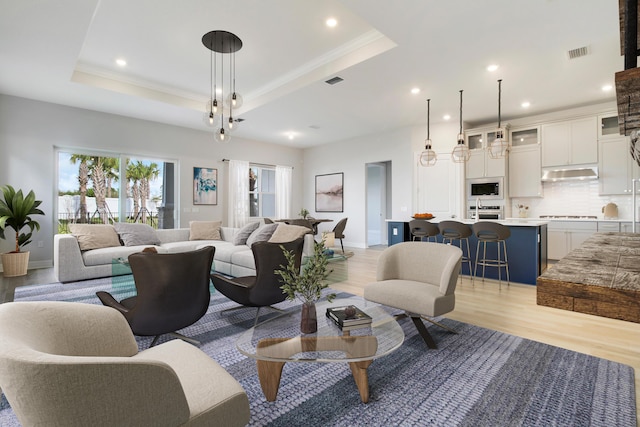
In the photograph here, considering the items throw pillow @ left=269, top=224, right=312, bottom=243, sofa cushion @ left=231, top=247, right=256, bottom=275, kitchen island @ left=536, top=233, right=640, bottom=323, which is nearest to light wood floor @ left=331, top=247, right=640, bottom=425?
throw pillow @ left=269, top=224, right=312, bottom=243

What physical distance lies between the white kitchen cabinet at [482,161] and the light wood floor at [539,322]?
2.89 metres

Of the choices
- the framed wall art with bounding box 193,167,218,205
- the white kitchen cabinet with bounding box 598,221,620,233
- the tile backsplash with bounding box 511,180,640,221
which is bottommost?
the white kitchen cabinet with bounding box 598,221,620,233

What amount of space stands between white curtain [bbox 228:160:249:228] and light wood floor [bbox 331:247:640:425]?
452 centimetres

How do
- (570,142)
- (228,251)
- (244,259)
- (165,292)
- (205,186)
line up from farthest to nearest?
(205,186), (570,142), (228,251), (244,259), (165,292)

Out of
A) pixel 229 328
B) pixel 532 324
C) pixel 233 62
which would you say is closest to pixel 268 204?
pixel 233 62

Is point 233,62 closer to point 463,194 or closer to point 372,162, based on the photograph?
point 372,162

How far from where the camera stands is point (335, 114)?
636 centimetres

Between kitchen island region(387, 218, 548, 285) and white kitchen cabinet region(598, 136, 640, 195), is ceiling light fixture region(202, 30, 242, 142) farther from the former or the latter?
white kitchen cabinet region(598, 136, 640, 195)

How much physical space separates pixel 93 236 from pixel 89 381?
473 centimetres

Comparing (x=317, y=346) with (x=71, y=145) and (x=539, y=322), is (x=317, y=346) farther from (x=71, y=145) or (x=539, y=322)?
(x=71, y=145)

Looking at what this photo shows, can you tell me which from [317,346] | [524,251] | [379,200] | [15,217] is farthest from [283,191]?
[317,346]

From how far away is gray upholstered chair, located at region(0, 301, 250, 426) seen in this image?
2.58ft

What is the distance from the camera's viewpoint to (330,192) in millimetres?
9023

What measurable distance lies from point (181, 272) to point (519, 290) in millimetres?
4073
